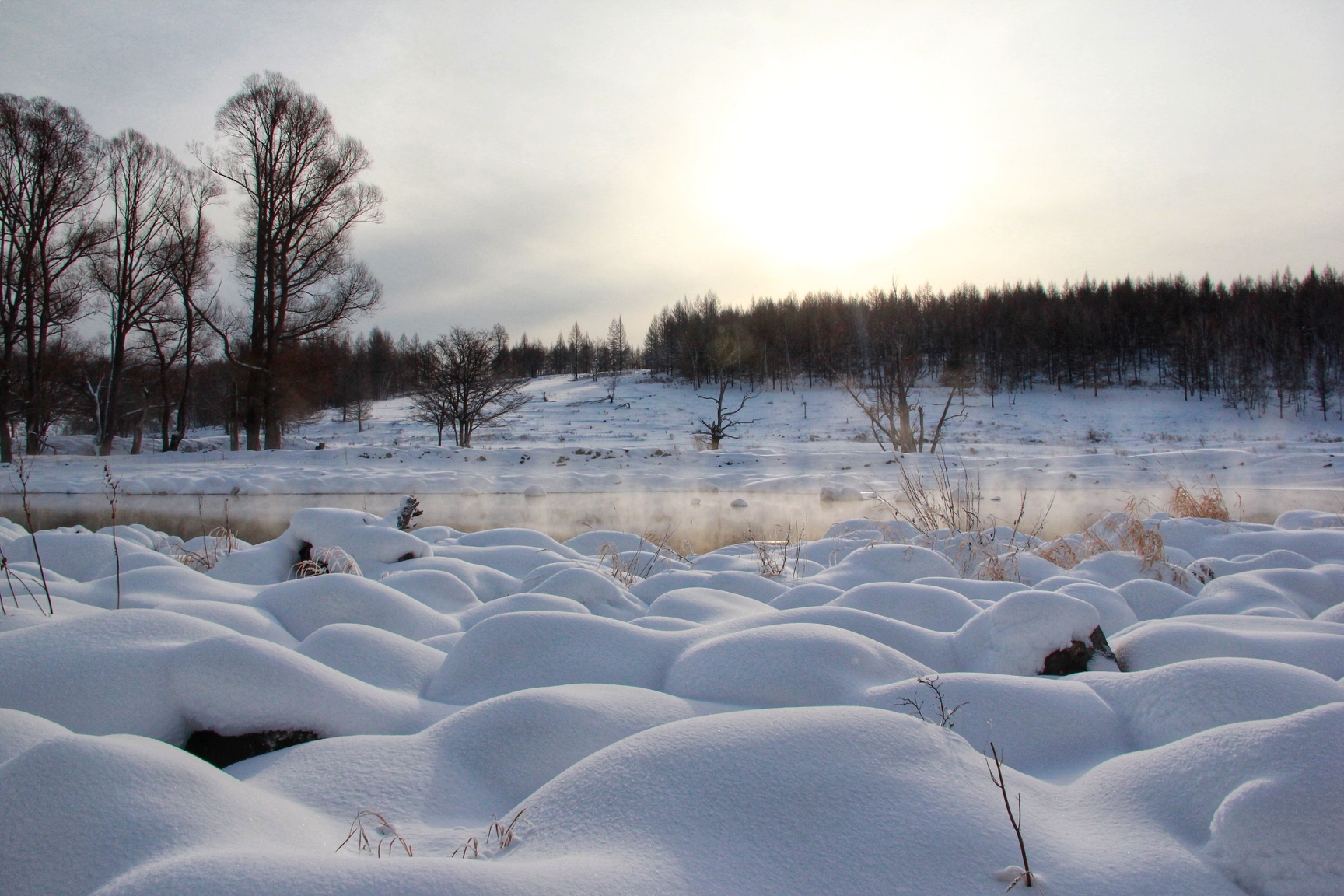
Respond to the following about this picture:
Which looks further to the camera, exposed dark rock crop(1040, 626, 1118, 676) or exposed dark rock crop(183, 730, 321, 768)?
exposed dark rock crop(1040, 626, 1118, 676)

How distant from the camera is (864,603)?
9.16ft

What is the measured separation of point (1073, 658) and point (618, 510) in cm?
629

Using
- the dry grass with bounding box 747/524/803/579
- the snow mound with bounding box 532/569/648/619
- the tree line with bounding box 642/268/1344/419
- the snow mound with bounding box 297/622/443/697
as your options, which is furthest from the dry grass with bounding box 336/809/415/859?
the tree line with bounding box 642/268/1344/419

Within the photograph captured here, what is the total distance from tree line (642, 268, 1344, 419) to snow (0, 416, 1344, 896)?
27865mm

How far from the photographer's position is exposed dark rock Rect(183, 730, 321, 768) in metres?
1.60

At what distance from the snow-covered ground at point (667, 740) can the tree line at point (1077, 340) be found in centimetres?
2785

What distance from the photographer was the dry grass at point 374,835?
1.10 meters

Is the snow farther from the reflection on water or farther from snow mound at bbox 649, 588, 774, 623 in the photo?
the reflection on water

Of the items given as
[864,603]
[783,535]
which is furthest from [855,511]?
[864,603]

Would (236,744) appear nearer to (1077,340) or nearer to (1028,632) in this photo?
(1028,632)

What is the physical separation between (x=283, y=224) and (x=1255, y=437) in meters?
31.9

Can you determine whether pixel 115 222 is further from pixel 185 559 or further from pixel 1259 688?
pixel 1259 688

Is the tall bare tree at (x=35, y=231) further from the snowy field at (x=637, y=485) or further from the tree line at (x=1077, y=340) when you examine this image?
the tree line at (x=1077, y=340)

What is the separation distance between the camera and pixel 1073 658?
2.12 meters
